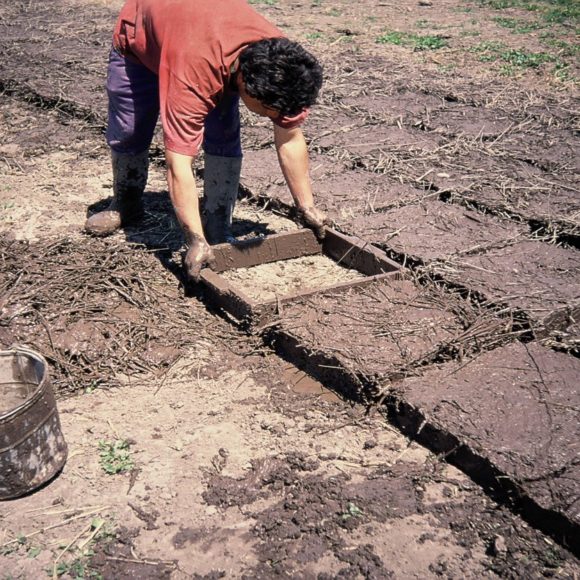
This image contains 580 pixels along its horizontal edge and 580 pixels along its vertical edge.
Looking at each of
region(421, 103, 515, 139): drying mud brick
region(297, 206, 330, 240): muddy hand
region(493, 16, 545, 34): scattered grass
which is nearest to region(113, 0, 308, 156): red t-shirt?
region(297, 206, 330, 240): muddy hand

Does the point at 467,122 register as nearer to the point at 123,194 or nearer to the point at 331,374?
the point at 123,194

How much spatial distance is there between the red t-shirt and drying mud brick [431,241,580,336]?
1.57 metres

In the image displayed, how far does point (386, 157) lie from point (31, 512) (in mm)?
4041

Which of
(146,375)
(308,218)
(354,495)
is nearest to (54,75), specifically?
(308,218)

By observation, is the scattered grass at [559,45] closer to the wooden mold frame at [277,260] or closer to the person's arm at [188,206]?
the wooden mold frame at [277,260]

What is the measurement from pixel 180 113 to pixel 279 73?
53 cm

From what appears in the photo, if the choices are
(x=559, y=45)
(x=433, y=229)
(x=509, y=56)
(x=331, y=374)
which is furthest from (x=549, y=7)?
(x=331, y=374)

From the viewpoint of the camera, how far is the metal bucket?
303cm

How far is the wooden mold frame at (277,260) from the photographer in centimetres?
420

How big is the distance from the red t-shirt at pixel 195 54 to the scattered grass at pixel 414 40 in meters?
6.47

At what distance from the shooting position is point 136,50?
4.42 meters

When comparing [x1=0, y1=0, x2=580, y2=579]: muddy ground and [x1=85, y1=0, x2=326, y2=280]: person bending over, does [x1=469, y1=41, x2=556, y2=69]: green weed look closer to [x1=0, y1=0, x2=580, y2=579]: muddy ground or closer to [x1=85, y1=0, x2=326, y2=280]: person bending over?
[x1=0, y1=0, x2=580, y2=579]: muddy ground

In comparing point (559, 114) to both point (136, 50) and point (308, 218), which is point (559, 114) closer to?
point (308, 218)

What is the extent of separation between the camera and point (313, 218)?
188 inches
